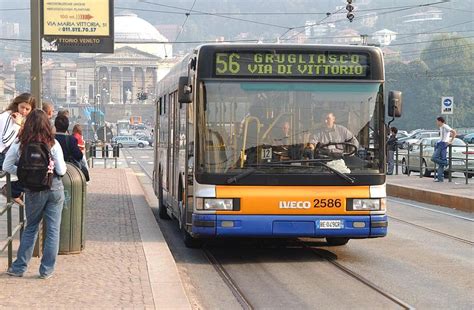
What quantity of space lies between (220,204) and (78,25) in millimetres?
13193

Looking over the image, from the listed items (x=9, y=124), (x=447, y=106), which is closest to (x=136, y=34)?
(x=447, y=106)

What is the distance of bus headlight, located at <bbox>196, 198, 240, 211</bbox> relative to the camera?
448 inches

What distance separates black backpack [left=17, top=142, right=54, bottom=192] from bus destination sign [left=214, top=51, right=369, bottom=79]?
3.07m

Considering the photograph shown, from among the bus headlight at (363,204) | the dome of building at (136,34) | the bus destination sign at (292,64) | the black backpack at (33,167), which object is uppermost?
the dome of building at (136,34)

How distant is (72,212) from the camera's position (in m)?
11.1

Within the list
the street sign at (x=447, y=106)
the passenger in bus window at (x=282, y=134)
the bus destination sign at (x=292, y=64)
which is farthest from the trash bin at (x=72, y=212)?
the street sign at (x=447, y=106)

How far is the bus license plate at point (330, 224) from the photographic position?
1148cm

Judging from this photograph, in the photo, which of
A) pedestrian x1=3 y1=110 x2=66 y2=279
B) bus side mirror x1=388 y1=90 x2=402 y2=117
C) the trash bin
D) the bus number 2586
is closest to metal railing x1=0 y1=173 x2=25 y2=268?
pedestrian x1=3 y1=110 x2=66 y2=279

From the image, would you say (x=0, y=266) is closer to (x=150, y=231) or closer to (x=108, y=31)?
(x=150, y=231)

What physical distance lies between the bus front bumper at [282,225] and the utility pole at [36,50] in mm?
2276

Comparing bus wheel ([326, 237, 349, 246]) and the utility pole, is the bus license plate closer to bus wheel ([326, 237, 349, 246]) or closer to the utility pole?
bus wheel ([326, 237, 349, 246])

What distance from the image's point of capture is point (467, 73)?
104 m

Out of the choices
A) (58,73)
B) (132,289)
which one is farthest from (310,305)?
(58,73)

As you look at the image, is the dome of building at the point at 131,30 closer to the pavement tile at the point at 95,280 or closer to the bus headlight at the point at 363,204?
the pavement tile at the point at 95,280
